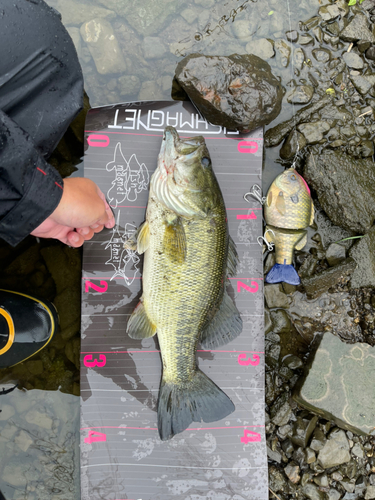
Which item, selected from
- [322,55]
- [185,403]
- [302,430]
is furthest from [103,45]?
[302,430]

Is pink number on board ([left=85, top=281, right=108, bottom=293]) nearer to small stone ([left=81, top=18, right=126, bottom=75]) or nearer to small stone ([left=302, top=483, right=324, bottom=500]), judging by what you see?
small stone ([left=81, top=18, right=126, bottom=75])

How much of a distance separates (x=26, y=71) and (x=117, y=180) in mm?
1117

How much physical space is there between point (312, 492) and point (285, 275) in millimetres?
2171

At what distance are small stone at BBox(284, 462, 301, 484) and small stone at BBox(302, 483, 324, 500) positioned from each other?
110mm

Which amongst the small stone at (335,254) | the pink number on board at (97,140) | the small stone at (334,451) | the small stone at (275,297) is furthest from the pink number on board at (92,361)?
the small stone at (335,254)

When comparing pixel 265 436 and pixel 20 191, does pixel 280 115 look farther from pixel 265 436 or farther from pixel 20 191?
pixel 265 436

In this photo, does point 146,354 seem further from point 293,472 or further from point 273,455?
point 293,472

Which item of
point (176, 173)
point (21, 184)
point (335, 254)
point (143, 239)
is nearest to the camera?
point (21, 184)

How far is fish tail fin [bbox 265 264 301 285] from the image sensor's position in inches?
120

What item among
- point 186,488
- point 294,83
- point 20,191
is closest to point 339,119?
point 294,83

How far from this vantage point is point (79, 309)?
3.11m

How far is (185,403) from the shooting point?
2779mm

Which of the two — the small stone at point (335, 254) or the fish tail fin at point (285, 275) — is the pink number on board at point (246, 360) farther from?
the small stone at point (335, 254)

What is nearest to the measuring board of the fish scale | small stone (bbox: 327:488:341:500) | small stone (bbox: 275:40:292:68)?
the fish scale
